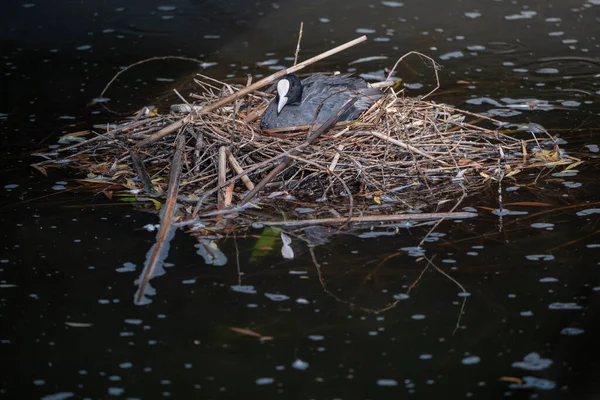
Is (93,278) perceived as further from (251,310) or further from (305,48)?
(305,48)

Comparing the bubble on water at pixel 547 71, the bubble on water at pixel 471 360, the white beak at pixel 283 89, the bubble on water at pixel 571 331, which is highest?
the white beak at pixel 283 89

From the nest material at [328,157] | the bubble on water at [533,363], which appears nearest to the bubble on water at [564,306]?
the bubble on water at [533,363]

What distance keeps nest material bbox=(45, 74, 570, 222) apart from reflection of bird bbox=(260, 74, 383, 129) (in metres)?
0.11

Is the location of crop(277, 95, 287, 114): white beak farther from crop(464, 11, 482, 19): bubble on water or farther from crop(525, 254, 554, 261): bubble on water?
crop(464, 11, 482, 19): bubble on water

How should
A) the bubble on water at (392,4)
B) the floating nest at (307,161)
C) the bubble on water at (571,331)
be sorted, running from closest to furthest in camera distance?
the bubble on water at (571,331), the floating nest at (307,161), the bubble on water at (392,4)

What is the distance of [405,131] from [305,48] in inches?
150

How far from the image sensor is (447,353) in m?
4.28

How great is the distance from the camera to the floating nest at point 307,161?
5988mm

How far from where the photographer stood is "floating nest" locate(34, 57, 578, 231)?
5988mm

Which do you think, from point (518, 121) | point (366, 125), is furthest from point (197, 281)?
point (518, 121)

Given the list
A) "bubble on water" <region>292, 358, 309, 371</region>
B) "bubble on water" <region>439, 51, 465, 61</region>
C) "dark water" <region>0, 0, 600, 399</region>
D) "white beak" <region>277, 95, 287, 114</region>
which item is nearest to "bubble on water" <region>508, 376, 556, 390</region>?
"dark water" <region>0, 0, 600, 399</region>

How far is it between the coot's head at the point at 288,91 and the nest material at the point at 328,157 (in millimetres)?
264

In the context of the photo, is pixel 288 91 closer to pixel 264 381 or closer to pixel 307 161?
pixel 307 161

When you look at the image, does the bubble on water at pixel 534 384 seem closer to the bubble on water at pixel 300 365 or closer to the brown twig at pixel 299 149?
the bubble on water at pixel 300 365
